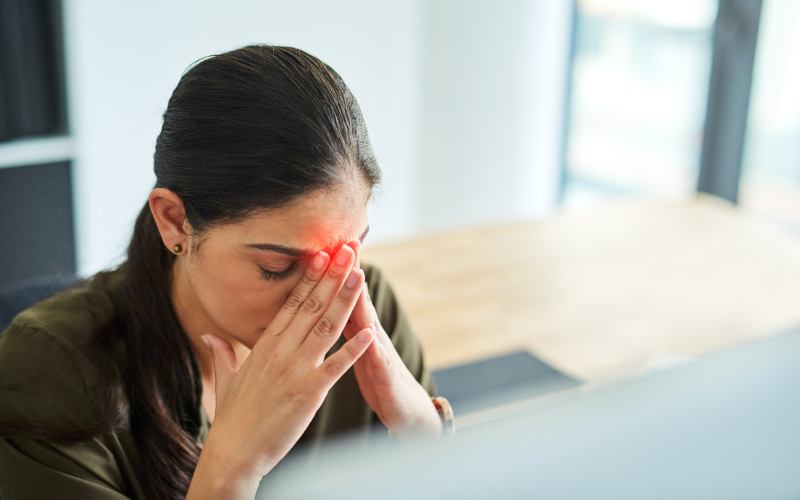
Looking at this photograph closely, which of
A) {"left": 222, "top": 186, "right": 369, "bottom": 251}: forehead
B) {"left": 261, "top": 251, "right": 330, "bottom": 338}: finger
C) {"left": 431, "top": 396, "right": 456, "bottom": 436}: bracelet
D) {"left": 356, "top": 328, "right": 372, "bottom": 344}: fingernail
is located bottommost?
{"left": 431, "top": 396, "right": 456, "bottom": 436}: bracelet

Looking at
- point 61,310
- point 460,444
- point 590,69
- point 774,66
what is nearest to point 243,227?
point 61,310

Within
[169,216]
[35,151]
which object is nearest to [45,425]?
[169,216]

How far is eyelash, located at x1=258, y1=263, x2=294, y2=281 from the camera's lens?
3.55ft

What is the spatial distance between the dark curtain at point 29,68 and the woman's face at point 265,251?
170 cm

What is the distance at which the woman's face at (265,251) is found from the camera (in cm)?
106

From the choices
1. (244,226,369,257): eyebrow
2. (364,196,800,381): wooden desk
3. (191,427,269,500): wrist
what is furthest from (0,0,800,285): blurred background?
(191,427,269,500): wrist

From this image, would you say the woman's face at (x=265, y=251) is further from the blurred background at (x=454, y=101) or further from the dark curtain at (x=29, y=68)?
the dark curtain at (x=29, y=68)

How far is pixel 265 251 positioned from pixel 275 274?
1.3 inches

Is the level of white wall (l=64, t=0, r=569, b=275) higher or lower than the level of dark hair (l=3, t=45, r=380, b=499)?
lower

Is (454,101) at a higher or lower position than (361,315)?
lower

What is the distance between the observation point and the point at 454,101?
150 inches

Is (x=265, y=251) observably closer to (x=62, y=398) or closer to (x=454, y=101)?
(x=62, y=398)

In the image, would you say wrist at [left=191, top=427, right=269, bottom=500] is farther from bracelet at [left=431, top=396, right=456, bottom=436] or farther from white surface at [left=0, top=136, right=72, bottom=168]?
white surface at [left=0, top=136, right=72, bottom=168]

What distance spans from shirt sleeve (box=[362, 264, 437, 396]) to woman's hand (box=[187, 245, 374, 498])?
1.08 ft
